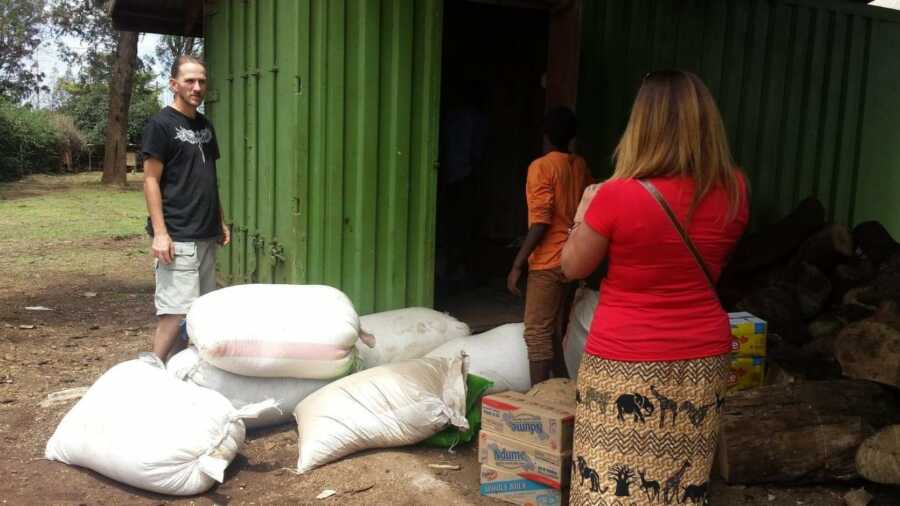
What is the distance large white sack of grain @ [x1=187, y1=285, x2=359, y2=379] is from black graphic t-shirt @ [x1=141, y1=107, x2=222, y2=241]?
0.50 metres

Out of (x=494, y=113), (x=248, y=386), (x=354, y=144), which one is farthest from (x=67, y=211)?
(x=248, y=386)

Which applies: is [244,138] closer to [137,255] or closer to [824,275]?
[824,275]

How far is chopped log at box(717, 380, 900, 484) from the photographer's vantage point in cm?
335

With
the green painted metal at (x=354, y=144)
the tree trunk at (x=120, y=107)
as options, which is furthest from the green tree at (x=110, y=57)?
the green painted metal at (x=354, y=144)

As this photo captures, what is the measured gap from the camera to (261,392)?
387 cm

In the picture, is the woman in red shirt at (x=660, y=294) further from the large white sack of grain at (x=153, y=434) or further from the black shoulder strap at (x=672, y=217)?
the large white sack of grain at (x=153, y=434)

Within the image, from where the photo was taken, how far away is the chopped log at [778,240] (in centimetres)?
534

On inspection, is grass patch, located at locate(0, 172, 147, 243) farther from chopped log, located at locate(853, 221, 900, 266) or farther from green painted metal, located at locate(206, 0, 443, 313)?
chopped log, located at locate(853, 221, 900, 266)

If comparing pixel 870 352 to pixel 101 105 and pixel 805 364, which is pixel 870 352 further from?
pixel 101 105

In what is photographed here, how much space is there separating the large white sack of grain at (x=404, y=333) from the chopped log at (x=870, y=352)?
2047 mm

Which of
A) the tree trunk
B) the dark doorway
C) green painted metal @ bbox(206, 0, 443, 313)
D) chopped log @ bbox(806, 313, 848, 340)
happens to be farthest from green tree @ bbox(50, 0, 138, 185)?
chopped log @ bbox(806, 313, 848, 340)

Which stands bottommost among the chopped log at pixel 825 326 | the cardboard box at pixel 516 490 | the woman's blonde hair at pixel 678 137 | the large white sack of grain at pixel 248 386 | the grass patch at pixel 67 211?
the grass patch at pixel 67 211

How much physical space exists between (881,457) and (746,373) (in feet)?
2.60

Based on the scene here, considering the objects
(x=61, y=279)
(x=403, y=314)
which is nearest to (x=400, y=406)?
(x=403, y=314)
